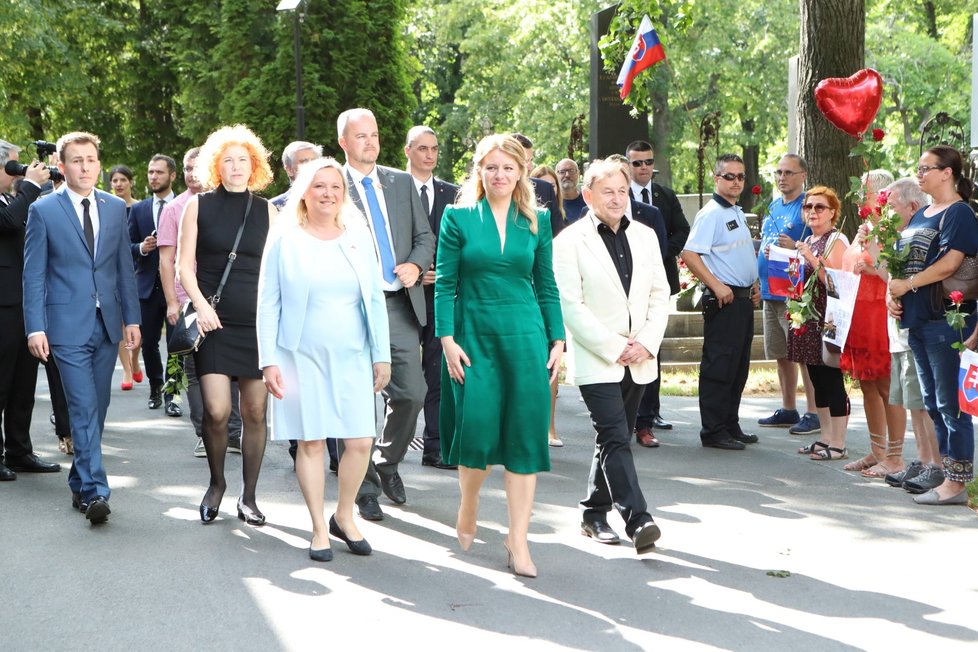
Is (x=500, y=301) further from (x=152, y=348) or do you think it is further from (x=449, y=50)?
(x=449, y=50)

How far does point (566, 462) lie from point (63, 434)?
3.96 metres

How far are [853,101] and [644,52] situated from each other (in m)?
4.60

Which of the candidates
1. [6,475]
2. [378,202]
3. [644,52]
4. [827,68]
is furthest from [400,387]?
[644,52]

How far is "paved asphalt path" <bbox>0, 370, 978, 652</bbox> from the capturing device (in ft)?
17.5

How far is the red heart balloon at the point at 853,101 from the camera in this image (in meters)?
9.40

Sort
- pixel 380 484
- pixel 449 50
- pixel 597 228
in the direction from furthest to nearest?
pixel 449 50 → pixel 380 484 → pixel 597 228

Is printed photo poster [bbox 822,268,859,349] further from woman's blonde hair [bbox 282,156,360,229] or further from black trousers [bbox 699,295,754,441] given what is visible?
woman's blonde hair [bbox 282,156,360,229]

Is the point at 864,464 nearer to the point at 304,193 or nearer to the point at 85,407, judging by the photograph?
the point at 304,193

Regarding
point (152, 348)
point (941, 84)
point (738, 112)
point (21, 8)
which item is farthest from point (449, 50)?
point (152, 348)

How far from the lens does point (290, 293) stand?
6512 mm

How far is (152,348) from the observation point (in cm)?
1259

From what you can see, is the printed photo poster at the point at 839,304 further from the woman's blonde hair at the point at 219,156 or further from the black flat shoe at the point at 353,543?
the woman's blonde hair at the point at 219,156

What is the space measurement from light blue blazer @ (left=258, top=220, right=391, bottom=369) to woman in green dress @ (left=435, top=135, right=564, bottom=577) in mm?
432

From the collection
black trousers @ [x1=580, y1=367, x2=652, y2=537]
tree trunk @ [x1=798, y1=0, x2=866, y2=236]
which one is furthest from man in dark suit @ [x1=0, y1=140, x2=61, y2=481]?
tree trunk @ [x1=798, y1=0, x2=866, y2=236]
